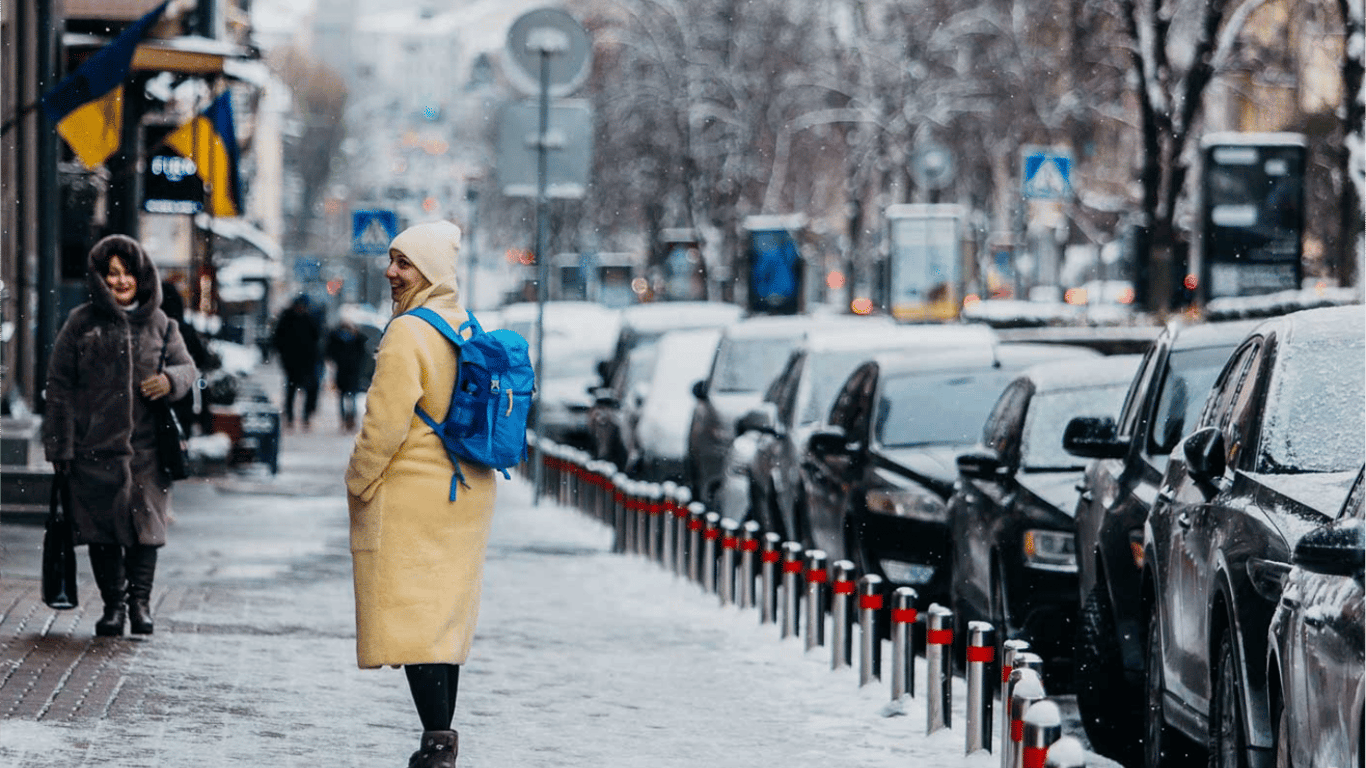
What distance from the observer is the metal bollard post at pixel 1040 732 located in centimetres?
676

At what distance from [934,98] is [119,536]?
50.5 m

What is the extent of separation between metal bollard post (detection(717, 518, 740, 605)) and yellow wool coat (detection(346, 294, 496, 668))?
684cm

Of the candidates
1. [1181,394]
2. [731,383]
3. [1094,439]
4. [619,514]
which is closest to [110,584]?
[1094,439]

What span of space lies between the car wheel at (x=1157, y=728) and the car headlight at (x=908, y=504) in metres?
4.50

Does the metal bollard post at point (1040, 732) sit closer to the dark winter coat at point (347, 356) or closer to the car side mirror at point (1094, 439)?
the car side mirror at point (1094, 439)

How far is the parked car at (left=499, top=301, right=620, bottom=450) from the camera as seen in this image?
32531 millimetres

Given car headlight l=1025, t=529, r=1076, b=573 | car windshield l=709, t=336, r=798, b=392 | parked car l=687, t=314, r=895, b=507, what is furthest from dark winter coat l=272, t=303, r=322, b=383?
car headlight l=1025, t=529, r=1076, b=573

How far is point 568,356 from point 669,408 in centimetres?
1111

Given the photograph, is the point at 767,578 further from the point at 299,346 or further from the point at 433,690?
the point at 299,346

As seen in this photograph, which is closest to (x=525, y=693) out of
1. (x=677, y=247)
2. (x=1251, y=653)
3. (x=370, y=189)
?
(x=1251, y=653)

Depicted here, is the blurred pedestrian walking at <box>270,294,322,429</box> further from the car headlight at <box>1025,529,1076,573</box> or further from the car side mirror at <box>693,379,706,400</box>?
the car headlight at <box>1025,529,1076,573</box>

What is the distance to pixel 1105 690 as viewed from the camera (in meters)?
10.6

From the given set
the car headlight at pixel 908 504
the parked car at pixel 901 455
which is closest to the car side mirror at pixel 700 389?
the parked car at pixel 901 455

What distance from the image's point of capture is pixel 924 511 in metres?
14.1
